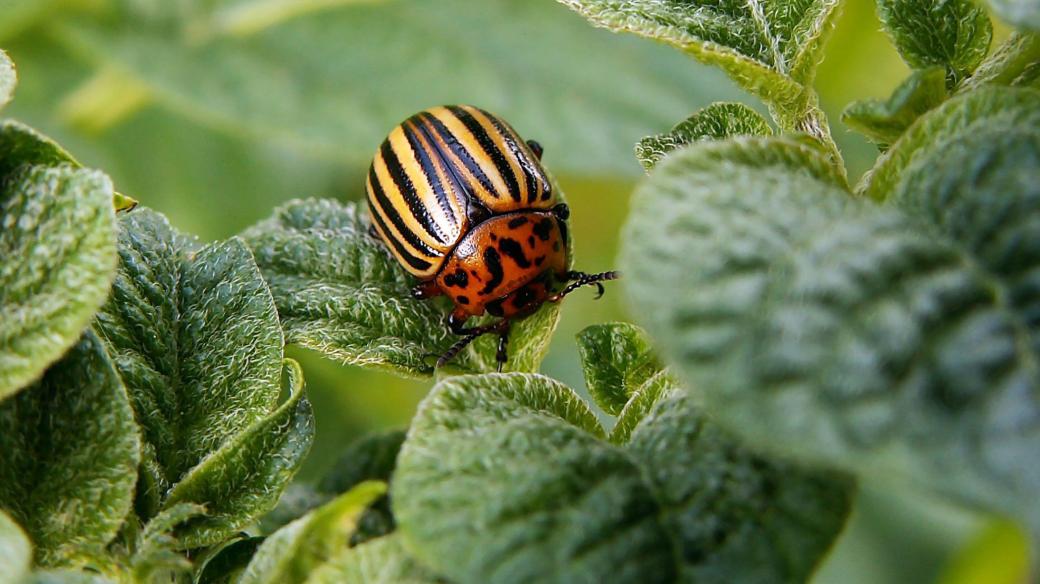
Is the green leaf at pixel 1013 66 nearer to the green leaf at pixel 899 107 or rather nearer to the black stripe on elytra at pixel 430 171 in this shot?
the green leaf at pixel 899 107

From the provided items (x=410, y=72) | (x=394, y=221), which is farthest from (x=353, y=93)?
(x=394, y=221)

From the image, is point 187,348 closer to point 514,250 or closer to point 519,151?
point 519,151

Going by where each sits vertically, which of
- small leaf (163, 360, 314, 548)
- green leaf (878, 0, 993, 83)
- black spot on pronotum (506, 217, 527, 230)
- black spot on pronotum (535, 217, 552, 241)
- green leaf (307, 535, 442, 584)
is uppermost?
black spot on pronotum (506, 217, 527, 230)

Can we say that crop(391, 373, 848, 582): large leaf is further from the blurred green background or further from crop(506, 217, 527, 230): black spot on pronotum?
the blurred green background

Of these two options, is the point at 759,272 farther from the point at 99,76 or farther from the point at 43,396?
the point at 99,76

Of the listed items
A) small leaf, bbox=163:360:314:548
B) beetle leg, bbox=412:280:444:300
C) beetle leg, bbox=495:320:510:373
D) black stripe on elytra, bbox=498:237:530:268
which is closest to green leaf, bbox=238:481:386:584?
small leaf, bbox=163:360:314:548

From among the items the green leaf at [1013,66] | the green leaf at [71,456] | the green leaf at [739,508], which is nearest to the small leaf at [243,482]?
the green leaf at [71,456]
